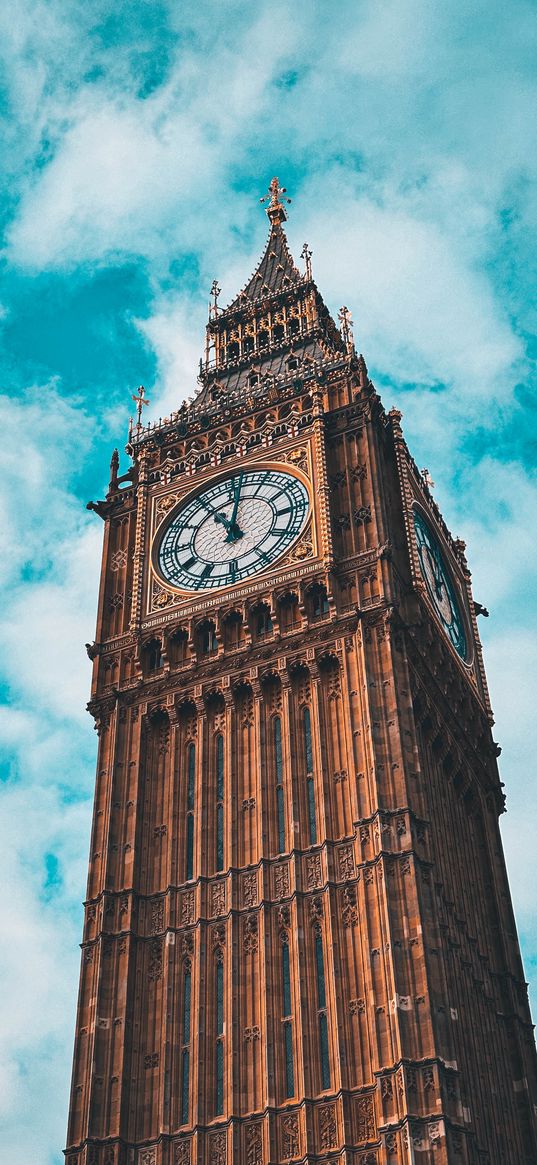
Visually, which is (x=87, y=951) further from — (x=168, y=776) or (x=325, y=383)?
(x=325, y=383)

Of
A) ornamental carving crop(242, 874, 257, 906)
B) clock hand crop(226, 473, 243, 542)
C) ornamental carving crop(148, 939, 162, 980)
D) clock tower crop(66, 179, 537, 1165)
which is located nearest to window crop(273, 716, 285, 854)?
clock tower crop(66, 179, 537, 1165)

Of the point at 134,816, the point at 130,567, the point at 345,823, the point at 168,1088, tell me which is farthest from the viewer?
the point at 130,567

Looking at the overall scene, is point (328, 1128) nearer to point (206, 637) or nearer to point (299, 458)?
point (206, 637)

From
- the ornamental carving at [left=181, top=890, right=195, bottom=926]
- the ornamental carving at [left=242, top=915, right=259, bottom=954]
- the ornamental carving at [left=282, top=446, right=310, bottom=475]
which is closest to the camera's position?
the ornamental carving at [left=242, top=915, right=259, bottom=954]

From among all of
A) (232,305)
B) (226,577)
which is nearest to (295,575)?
(226,577)

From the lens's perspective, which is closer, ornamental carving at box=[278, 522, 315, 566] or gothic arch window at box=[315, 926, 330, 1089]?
gothic arch window at box=[315, 926, 330, 1089]

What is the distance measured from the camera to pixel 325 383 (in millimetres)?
62156

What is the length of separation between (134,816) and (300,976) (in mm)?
8632

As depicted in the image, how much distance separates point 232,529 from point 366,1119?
22.3m

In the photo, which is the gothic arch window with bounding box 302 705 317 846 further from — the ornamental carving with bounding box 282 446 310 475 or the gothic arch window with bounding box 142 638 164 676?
the ornamental carving with bounding box 282 446 310 475

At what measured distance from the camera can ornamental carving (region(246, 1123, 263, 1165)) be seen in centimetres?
4156

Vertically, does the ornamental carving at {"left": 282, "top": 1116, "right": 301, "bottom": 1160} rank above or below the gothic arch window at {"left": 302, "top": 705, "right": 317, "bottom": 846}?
below

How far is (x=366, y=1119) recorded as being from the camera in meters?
41.1

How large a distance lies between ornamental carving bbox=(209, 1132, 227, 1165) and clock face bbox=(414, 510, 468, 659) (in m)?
20.7
